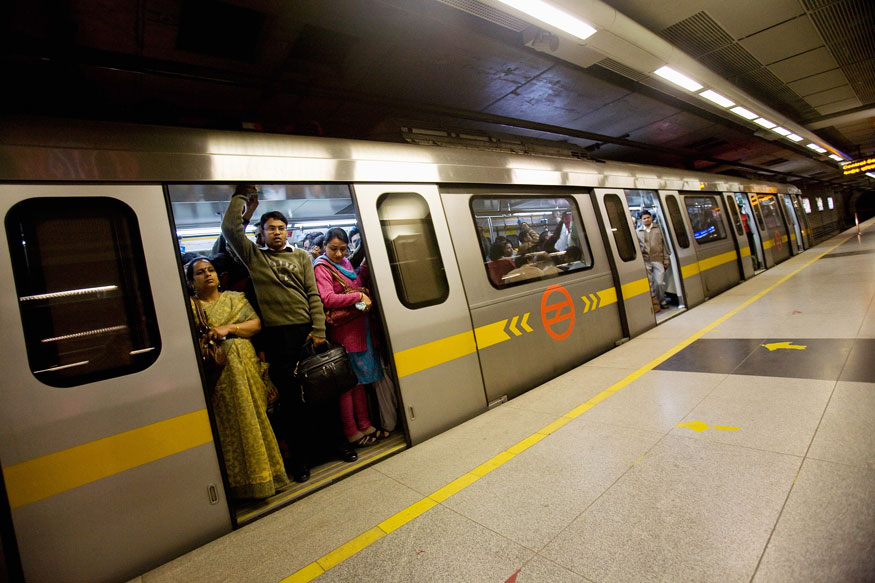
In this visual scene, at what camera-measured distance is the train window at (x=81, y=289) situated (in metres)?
1.89

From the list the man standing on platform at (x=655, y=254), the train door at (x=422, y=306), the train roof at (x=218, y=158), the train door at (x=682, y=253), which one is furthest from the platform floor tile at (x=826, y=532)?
the man standing on platform at (x=655, y=254)

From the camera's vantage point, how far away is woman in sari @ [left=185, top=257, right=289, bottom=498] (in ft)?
7.98

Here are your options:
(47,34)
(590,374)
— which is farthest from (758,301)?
(47,34)

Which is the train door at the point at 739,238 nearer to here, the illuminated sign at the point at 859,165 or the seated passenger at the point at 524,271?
the seated passenger at the point at 524,271

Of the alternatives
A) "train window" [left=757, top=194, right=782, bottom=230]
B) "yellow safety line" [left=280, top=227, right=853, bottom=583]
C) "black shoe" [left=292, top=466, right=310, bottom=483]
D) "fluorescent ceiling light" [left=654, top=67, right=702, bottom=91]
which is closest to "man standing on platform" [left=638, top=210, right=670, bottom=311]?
"fluorescent ceiling light" [left=654, top=67, right=702, bottom=91]

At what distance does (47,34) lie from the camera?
2.71 m

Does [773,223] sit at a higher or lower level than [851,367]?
higher

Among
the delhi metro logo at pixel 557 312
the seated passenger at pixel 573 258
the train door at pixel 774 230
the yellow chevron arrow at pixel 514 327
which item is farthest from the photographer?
the train door at pixel 774 230

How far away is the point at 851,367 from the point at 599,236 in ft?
8.87

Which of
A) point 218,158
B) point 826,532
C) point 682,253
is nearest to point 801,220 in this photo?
point 682,253

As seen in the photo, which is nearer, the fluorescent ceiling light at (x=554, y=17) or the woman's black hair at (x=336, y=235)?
the fluorescent ceiling light at (x=554, y=17)

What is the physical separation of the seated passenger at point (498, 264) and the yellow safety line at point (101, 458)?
8.51 feet

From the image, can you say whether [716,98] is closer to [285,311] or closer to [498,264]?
[498,264]

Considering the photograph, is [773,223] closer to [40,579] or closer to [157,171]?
[157,171]
